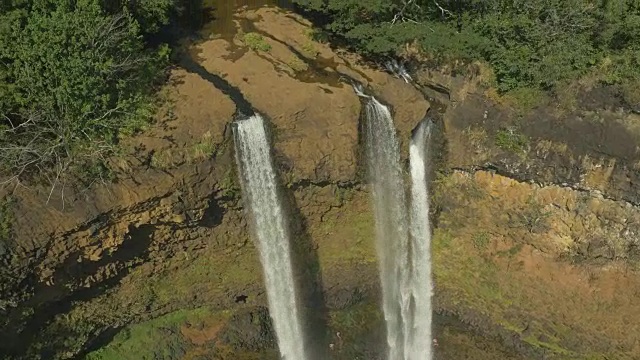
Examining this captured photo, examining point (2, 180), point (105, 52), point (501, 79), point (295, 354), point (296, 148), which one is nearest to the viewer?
point (2, 180)

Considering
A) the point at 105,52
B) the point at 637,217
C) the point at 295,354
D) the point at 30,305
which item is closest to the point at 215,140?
the point at 105,52

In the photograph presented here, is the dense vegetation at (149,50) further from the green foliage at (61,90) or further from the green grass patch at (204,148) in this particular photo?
the green grass patch at (204,148)

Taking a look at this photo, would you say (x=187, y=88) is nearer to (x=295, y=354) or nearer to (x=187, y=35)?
(x=187, y=35)

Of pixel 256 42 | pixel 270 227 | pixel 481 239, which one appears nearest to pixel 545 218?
pixel 481 239

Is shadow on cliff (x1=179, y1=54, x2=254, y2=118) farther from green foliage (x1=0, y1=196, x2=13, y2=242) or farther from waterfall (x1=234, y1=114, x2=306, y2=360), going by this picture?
green foliage (x1=0, y1=196, x2=13, y2=242)

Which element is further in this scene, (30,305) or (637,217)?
(637,217)

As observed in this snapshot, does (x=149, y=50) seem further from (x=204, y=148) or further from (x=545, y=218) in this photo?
(x=545, y=218)
